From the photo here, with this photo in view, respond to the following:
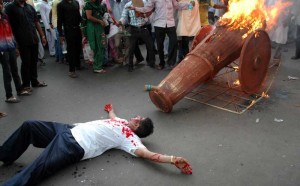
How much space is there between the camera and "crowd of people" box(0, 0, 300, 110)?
6161 mm

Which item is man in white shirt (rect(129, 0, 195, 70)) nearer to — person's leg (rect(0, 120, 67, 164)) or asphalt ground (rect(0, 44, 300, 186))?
asphalt ground (rect(0, 44, 300, 186))

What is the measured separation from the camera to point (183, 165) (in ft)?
11.1

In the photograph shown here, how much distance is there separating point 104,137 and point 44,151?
748mm

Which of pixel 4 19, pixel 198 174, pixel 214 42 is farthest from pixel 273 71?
pixel 4 19

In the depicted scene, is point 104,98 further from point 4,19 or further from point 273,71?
point 273,71

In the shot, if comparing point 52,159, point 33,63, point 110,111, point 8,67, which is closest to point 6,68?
point 8,67

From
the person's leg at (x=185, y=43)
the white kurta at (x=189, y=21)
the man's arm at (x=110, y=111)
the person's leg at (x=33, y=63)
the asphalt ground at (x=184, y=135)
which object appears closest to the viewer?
the asphalt ground at (x=184, y=135)

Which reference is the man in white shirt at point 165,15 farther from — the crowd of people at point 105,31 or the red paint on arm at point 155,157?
the red paint on arm at point 155,157

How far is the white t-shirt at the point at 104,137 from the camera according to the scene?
3.62 m

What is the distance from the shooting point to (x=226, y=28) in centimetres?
541

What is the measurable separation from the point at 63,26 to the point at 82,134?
441 cm

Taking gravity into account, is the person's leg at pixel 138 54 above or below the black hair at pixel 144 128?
above

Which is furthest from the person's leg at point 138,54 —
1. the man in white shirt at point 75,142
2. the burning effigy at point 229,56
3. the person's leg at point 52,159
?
the person's leg at point 52,159

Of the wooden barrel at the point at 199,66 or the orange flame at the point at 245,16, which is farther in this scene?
the orange flame at the point at 245,16
